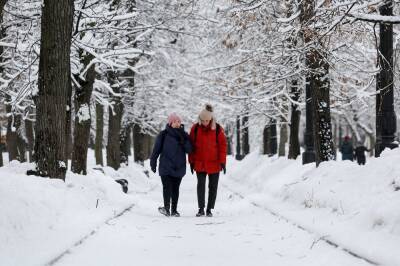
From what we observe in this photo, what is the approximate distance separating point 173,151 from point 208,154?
70cm

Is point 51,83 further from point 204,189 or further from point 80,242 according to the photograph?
point 204,189

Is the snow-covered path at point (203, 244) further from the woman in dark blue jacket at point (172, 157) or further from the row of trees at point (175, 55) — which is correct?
the row of trees at point (175, 55)

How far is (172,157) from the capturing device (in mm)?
10617

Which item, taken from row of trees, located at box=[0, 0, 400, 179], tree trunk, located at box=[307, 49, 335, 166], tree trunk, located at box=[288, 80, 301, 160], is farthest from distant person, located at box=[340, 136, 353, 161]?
tree trunk, located at box=[307, 49, 335, 166]

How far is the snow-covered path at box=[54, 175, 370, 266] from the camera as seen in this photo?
18.2 ft

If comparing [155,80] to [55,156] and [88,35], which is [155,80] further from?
[55,156]

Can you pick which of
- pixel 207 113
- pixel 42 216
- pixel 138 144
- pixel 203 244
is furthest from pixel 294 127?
pixel 42 216

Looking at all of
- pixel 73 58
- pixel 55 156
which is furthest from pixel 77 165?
pixel 55 156

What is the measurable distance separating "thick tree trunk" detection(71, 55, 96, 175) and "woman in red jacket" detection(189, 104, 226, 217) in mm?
4414

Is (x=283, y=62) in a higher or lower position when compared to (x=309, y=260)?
higher

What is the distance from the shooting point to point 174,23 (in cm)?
1819

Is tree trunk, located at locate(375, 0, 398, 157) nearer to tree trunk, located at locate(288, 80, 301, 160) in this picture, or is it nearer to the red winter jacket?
the red winter jacket

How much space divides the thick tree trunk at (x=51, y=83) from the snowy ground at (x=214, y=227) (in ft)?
2.00

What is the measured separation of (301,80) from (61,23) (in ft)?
38.5
